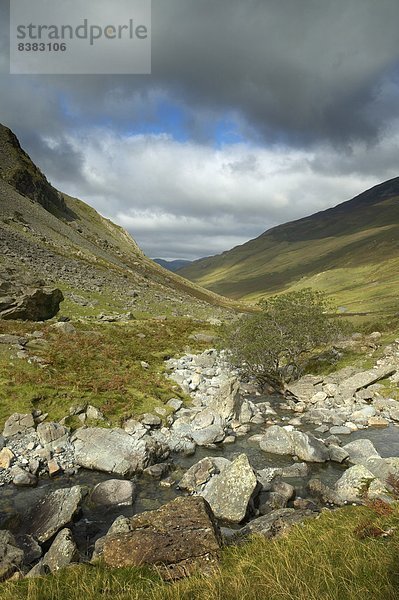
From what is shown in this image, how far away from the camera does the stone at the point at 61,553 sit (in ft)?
32.9

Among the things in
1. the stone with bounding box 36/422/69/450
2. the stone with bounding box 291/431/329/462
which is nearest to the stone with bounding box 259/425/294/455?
the stone with bounding box 291/431/329/462

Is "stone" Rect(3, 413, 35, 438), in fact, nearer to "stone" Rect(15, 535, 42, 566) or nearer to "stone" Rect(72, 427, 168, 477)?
"stone" Rect(72, 427, 168, 477)

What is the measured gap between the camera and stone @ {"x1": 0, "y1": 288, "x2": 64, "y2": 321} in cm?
3620

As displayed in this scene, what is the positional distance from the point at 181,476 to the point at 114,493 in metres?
3.46

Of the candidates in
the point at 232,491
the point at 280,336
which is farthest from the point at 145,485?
the point at 280,336

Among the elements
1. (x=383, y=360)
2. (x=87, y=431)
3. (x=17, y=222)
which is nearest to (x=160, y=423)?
(x=87, y=431)

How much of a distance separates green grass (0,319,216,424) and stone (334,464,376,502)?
1249 cm

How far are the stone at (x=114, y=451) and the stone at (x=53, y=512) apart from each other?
347cm

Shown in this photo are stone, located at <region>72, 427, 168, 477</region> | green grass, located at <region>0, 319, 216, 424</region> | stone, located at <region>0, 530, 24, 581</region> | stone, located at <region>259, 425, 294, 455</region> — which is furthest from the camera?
green grass, located at <region>0, 319, 216, 424</region>

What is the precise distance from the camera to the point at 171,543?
29.1 feet

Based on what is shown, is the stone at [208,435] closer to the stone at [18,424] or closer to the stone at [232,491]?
the stone at [232,491]

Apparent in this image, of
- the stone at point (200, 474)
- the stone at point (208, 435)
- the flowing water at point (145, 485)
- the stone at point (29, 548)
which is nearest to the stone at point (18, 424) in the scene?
the flowing water at point (145, 485)

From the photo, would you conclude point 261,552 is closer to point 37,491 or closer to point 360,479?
point 360,479

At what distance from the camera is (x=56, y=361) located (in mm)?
26047
